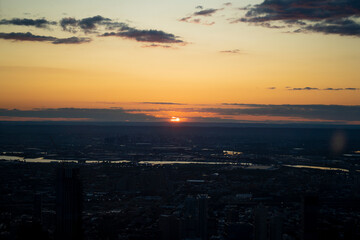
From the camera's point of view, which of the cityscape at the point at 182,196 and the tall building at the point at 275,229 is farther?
the tall building at the point at 275,229

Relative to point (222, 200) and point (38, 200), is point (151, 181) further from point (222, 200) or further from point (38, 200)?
point (38, 200)

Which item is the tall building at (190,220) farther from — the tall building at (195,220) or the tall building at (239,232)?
the tall building at (239,232)

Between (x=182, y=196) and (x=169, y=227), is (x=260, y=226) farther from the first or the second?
(x=182, y=196)

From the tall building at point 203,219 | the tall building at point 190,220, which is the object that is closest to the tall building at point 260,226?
the tall building at point 203,219

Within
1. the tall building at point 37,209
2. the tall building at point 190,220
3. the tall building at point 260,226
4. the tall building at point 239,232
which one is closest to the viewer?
the tall building at point 260,226

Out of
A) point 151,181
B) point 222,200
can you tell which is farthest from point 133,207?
point 151,181

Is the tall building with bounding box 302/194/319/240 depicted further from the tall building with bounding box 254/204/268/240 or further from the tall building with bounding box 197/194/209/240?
the tall building with bounding box 197/194/209/240

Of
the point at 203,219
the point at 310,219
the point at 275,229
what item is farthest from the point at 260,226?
the point at 203,219

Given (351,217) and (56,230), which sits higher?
(56,230)

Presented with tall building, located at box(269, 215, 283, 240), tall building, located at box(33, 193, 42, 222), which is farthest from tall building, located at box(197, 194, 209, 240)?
tall building, located at box(33, 193, 42, 222)
